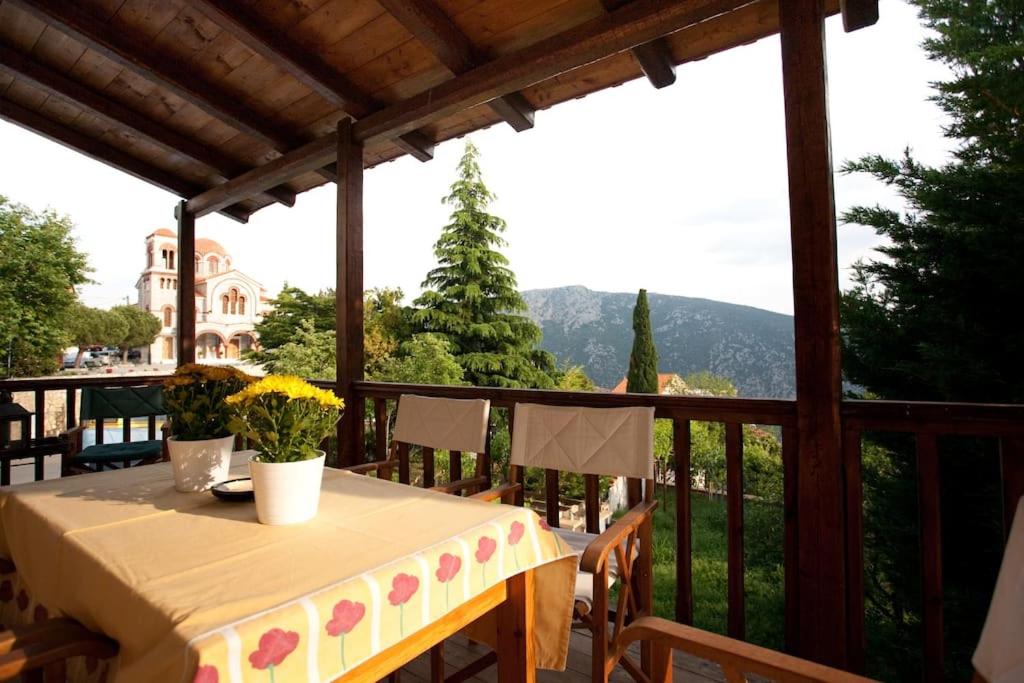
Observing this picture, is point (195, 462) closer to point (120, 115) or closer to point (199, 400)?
point (199, 400)

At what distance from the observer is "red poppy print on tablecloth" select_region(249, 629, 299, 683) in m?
0.71

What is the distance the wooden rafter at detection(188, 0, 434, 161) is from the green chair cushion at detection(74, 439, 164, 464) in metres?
2.63

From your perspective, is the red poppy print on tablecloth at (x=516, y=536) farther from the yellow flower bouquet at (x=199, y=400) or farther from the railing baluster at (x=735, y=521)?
the railing baluster at (x=735, y=521)

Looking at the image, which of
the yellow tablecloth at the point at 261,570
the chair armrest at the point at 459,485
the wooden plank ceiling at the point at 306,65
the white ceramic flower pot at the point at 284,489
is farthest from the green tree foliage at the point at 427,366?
the white ceramic flower pot at the point at 284,489

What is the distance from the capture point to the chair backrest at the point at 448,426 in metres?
2.27

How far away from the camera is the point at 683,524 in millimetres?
2027

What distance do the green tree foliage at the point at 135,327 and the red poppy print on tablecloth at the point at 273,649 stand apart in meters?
28.6

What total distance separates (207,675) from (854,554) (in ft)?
6.20

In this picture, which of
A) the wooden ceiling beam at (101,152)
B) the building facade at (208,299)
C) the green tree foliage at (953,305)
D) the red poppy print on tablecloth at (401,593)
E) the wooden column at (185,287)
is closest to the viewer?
the red poppy print on tablecloth at (401,593)

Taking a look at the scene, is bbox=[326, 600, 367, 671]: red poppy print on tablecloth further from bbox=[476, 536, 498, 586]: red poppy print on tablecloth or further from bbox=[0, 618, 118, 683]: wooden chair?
bbox=[0, 618, 118, 683]: wooden chair

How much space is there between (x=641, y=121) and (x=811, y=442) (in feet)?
84.1

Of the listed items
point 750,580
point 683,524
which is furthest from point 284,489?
point 750,580

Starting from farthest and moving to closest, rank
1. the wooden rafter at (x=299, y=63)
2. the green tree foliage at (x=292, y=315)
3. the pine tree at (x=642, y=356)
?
the green tree foliage at (x=292, y=315), the pine tree at (x=642, y=356), the wooden rafter at (x=299, y=63)

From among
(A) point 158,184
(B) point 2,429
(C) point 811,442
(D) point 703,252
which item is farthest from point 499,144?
(C) point 811,442
